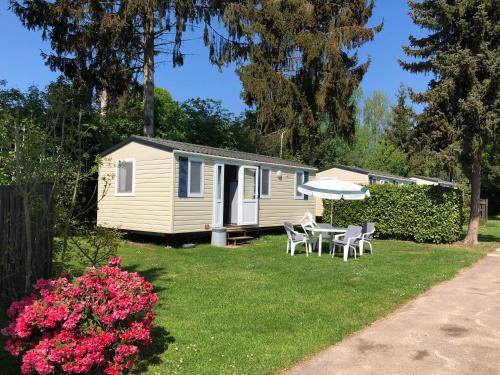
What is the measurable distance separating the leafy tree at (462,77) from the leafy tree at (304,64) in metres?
9.74

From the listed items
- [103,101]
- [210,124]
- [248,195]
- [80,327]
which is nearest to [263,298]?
[80,327]

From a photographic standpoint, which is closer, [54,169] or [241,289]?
[54,169]

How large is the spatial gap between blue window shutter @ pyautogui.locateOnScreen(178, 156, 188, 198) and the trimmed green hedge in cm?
625

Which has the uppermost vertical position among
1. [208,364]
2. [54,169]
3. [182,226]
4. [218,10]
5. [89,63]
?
[218,10]

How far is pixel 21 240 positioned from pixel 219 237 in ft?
27.4

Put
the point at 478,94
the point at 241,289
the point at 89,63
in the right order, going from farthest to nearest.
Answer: the point at 89,63, the point at 478,94, the point at 241,289

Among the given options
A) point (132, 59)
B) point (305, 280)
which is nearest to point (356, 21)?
point (132, 59)

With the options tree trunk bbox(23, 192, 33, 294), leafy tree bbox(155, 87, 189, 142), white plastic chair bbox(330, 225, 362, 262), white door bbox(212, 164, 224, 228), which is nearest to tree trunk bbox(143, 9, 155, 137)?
leafy tree bbox(155, 87, 189, 142)

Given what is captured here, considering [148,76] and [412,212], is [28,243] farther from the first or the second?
[148,76]

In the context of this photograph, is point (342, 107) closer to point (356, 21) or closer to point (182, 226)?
point (356, 21)

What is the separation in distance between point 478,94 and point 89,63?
13.3m

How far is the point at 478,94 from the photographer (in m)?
12.4

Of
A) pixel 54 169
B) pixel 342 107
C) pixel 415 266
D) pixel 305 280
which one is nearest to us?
pixel 54 169

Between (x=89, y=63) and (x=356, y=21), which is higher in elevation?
(x=356, y=21)
